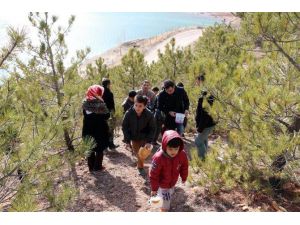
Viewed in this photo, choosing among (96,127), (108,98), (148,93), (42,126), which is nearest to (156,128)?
(96,127)

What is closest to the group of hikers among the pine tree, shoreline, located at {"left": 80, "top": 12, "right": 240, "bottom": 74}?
the pine tree

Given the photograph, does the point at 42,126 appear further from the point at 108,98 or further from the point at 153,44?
the point at 153,44

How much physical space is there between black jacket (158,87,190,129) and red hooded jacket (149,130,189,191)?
7.46ft

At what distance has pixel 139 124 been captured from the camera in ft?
16.3

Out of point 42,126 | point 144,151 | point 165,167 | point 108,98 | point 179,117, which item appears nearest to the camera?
point 42,126

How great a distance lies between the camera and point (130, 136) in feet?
16.6

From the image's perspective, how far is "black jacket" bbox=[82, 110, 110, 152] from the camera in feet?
16.3

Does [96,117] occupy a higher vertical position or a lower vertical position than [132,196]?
higher

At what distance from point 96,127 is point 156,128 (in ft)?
2.80

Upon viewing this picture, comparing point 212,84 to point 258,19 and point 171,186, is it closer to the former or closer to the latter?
point 258,19

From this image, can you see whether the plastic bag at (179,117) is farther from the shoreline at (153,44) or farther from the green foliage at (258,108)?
the shoreline at (153,44)

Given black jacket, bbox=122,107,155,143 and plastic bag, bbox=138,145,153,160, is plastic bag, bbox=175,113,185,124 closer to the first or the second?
black jacket, bbox=122,107,155,143

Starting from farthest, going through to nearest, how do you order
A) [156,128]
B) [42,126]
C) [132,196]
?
1. [156,128]
2. [132,196]
3. [42,126]

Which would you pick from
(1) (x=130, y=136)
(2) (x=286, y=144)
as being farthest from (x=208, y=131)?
(2) (x=286, y=144)
